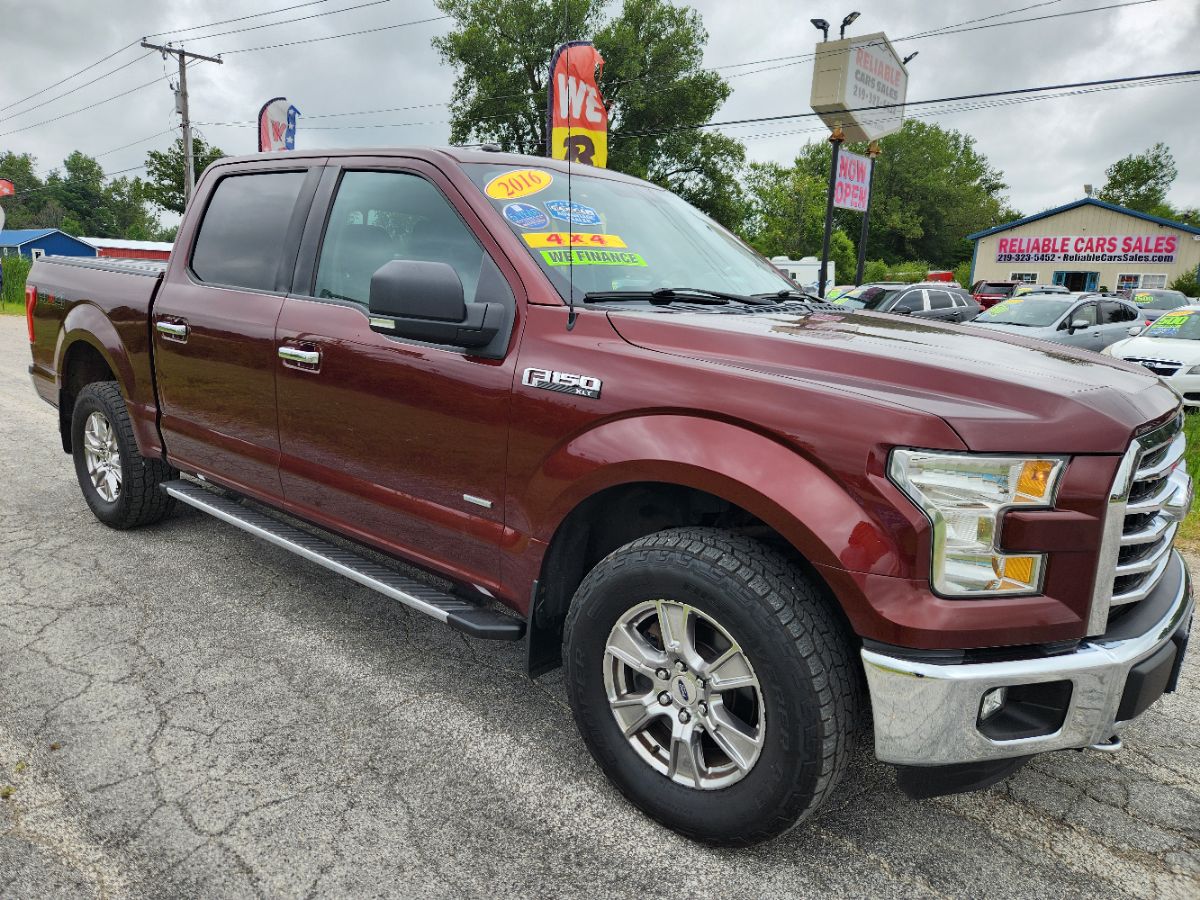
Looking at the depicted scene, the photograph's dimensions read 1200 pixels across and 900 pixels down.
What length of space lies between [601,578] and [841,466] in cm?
74

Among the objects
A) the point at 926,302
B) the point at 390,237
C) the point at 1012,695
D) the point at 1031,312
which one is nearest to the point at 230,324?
the point at 390,237

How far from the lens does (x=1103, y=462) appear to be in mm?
1894

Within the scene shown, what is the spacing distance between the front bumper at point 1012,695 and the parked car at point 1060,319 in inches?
478

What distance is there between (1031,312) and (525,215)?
1315cm

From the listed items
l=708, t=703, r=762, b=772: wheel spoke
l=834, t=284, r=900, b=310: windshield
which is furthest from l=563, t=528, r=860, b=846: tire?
l=834, t=284, r=900, b=310: windshield

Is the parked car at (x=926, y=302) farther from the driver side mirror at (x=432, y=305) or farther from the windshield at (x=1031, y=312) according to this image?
the driver side mirror at (x=432, y=305)

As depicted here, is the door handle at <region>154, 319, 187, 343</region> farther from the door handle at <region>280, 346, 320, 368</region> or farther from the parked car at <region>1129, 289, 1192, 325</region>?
the parked car at <region>1129, 289, 1192, 325</region>

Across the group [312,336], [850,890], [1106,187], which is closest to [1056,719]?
[850,890]

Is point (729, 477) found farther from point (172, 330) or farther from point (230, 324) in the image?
point (172, 330)

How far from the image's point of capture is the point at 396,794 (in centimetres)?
246

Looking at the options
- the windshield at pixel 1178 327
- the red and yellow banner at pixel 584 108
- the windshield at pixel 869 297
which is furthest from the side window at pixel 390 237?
the windshield at pixel 869 297

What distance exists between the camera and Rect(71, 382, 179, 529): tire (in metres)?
4.35

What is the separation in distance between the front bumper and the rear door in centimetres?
250

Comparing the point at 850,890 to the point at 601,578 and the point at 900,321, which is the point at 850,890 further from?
the point at 900,321
